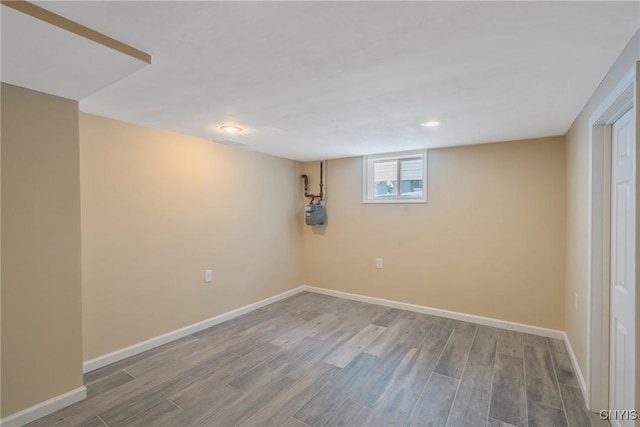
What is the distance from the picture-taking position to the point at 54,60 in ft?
4.91

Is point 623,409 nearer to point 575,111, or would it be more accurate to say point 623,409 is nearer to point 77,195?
point 575,111

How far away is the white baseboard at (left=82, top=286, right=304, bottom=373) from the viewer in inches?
99.2

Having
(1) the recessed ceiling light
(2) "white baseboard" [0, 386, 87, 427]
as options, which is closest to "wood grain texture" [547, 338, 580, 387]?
(1) the recessed ceiling light

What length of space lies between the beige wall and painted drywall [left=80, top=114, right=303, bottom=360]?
0.44 meters

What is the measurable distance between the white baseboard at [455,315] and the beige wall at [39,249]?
3.21 m

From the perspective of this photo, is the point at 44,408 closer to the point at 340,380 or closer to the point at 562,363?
the point at 340,380

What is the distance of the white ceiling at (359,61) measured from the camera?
117 cm

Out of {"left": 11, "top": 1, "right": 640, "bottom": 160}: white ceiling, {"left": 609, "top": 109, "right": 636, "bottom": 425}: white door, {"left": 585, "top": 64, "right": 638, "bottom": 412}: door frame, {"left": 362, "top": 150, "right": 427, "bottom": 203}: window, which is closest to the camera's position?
{"left": 11, "top": 1, "right": 640, "bottom": 160}: white ceiling

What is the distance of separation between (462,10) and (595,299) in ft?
6.58

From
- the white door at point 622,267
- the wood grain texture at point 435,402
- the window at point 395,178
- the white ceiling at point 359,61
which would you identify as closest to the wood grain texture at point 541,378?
the white door at point 622,267

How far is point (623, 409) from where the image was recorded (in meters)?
1.69

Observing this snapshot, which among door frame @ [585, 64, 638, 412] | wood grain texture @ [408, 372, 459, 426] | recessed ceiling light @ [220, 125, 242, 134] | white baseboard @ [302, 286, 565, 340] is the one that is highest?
recessed ceiling light @ [220, 125, 242, 134]

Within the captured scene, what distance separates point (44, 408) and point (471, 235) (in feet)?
13.4

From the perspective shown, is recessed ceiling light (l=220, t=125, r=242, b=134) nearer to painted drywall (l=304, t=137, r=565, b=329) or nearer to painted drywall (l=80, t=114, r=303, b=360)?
painted drywall (l=80, t=114, r=303, b=360)
